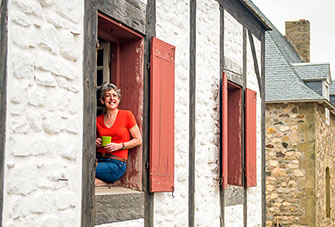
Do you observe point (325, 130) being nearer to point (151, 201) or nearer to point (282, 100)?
point (282, 100)

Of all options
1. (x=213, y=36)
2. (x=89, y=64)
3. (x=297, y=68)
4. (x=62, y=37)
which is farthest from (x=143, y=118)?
(x=297, y=68)

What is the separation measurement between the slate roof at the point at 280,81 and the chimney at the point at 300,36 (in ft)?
19.6

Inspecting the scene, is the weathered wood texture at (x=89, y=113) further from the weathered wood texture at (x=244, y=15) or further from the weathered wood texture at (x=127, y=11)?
the weathered wood texture at (x=244, y=15)

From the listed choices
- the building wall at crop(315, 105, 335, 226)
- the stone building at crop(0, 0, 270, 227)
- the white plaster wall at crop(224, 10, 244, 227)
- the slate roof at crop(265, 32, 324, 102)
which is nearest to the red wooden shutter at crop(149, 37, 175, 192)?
the stone building at crop(0, 0, 270, 227)

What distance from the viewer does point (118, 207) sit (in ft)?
15.8

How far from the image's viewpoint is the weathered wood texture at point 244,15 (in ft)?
26.4

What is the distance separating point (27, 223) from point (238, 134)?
5.17 meters

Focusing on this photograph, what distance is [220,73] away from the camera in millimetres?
7535

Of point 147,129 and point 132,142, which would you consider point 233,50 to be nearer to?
point 147,129

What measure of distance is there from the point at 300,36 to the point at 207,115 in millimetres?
17542

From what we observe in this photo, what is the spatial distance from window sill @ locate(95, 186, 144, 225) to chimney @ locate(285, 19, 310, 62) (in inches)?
748

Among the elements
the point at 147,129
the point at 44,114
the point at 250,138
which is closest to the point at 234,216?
the point at 250,138

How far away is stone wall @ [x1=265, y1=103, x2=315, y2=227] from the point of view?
47.4ft

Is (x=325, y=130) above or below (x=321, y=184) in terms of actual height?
above
